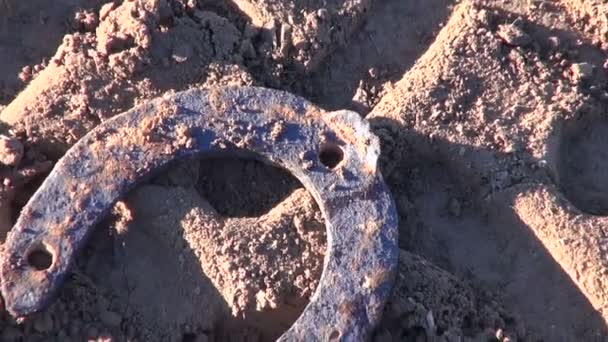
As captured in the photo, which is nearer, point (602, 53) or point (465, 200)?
point (465, 200)

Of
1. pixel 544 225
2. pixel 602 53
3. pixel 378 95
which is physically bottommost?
pixel 544 225

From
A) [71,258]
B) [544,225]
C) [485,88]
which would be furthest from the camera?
[485,88]

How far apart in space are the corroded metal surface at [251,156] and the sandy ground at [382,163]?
0.27ft

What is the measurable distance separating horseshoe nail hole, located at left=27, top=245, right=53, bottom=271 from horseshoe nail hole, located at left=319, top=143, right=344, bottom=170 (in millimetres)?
908

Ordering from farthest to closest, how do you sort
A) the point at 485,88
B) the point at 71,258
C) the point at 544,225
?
the point at 485,88, the point at 544,225, the point at 71,258

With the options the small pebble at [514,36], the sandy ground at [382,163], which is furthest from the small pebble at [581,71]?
the small pebble at [514,36]

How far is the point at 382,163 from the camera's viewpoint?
8.86ft

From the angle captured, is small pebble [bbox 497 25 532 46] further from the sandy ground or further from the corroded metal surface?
the corroded metal surface

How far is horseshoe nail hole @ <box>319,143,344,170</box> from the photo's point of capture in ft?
8.50

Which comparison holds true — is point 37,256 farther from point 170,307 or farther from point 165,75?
point 165,75

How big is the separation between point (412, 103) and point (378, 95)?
15 centimetres

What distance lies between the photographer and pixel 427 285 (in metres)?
2.50

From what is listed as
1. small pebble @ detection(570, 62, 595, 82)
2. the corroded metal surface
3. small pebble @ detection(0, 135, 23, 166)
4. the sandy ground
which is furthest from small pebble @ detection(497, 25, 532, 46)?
small pebble @ detection(0, 135, 23, 166)

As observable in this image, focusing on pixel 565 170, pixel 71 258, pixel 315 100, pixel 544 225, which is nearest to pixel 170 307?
pixel 71 258
